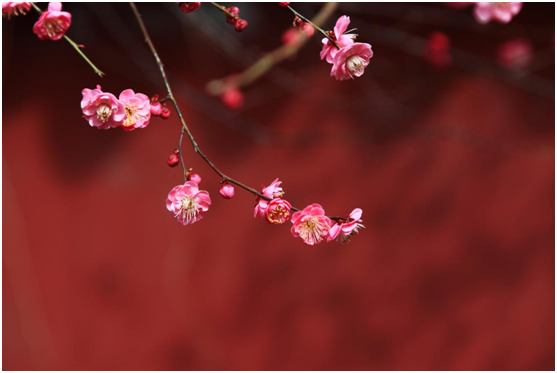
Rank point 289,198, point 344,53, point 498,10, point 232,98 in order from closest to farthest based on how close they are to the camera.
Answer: point 344,53 → point 498,10 → point 232,98 → point 289,198

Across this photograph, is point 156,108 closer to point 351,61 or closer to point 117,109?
point 117,109

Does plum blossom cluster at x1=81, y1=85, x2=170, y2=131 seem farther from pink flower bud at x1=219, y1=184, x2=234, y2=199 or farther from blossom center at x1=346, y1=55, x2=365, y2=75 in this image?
blossom center at x1=346, y1=55, x2=365, y2=75

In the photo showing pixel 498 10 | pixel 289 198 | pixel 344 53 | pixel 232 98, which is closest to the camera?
pixel 344 53

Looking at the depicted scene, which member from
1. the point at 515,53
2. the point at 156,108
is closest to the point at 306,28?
the point at 156,108

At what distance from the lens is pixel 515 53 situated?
1.75 meters

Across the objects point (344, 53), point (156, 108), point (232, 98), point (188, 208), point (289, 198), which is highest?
point (232, 98)

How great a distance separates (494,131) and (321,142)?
0.66 metres

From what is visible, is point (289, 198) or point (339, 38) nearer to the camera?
point (339, 38)

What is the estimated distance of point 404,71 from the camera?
1805mm

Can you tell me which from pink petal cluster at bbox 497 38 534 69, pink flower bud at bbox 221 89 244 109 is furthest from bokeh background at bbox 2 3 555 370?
pink flower bud at bbox 221 89 244 109

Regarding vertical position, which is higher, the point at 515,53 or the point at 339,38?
the point at 515,53

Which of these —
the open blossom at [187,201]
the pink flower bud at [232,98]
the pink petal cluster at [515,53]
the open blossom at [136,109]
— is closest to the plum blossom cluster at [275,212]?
the open blossom at [187,201]

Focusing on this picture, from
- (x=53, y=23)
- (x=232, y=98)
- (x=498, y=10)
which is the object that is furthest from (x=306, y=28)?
(x=232, y=98)

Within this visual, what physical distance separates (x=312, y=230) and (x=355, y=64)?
26cm
